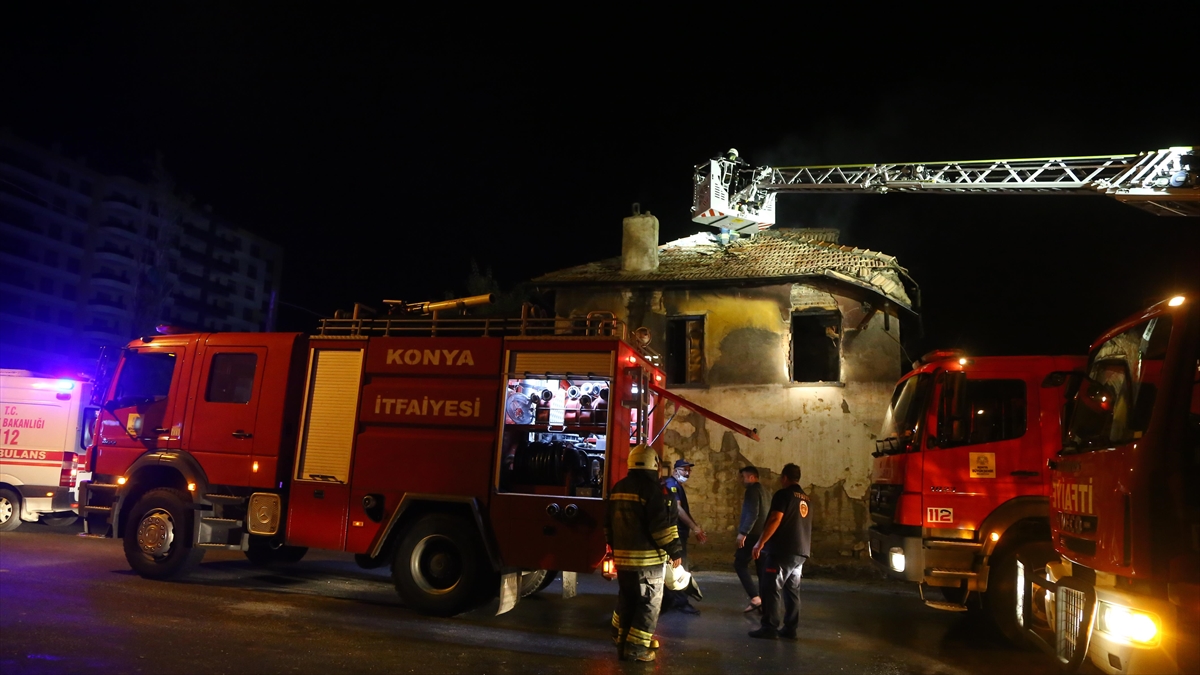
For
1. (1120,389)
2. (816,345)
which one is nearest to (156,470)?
(1120,389)

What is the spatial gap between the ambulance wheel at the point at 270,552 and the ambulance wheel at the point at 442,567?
1727mm

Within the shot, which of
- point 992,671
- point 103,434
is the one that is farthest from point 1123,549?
point 103,434

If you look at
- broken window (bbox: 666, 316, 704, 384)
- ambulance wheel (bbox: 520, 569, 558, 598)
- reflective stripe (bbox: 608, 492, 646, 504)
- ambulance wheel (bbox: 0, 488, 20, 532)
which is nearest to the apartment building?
ambulance wheel (bbox: 0, 488, 20, 532)

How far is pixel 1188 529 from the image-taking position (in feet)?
12.1

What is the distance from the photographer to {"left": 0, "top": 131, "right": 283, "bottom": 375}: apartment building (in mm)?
53188

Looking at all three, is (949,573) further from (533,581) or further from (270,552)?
(270,552)

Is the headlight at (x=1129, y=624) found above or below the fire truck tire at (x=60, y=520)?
above

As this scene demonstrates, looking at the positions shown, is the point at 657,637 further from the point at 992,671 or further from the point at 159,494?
the point at 159,494

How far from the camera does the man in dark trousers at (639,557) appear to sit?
242 inches

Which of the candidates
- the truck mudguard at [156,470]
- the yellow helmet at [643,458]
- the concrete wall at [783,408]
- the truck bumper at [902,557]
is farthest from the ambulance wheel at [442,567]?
the concrete wall at [783,408]

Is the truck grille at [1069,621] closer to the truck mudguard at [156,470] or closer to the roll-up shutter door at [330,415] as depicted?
the roll-up shutter door at [330,415]

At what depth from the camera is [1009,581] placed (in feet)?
24.1

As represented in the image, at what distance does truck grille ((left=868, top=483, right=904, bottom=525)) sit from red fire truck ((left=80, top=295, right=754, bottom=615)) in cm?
187

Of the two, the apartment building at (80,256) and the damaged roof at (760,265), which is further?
the apartment building at (80,256)
